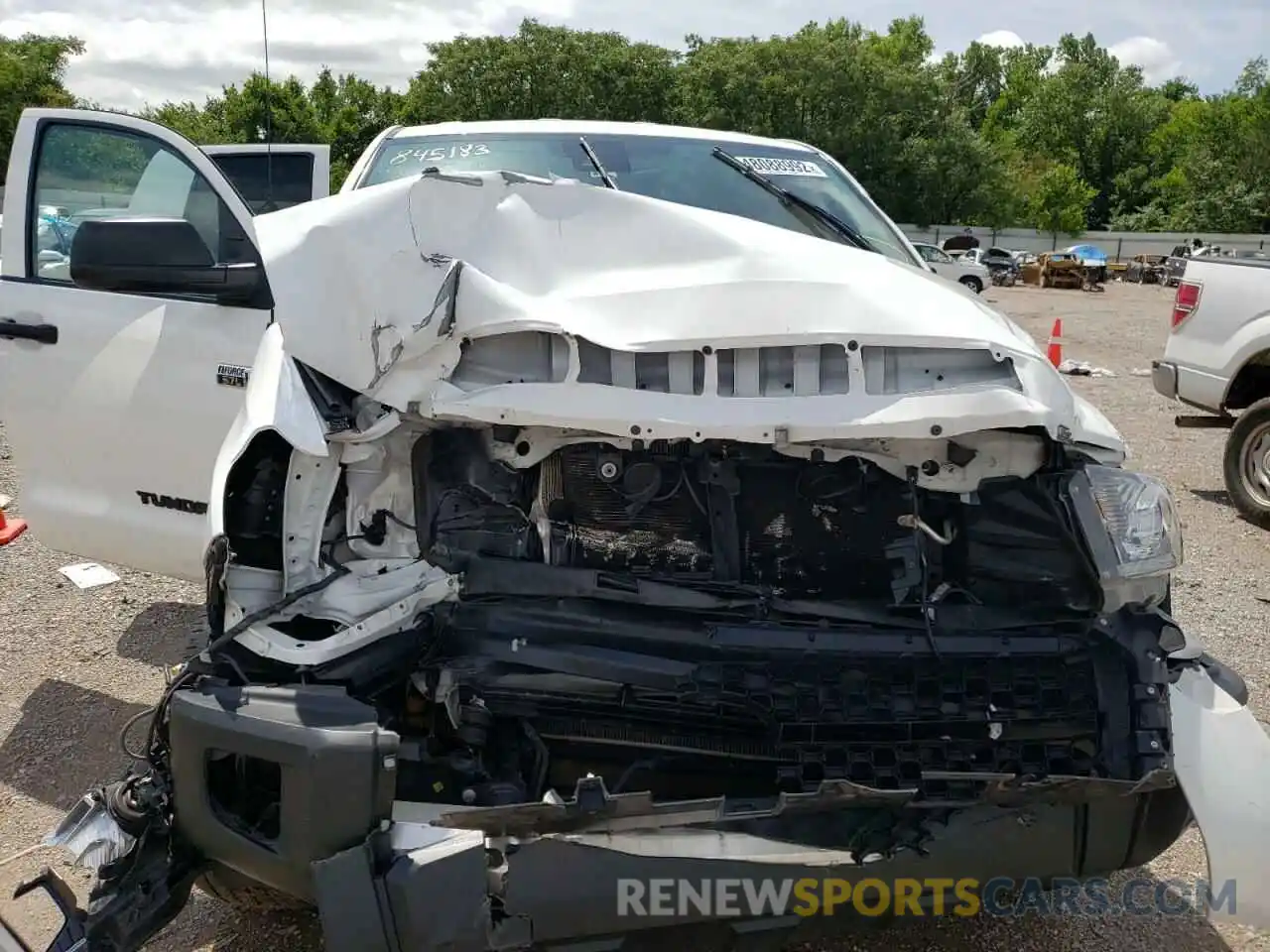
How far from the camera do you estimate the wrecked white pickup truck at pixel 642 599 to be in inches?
82.7

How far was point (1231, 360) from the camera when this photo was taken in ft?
22.5

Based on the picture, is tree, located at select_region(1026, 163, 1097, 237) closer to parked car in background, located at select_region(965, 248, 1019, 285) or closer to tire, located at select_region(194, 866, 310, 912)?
parked car in background, located at select_region(965, 248, 1019, 285)

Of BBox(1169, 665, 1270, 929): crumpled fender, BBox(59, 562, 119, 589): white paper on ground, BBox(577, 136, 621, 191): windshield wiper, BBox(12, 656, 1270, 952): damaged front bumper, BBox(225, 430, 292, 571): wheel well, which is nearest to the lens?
BBox(12, 656, 1270, 952): damaged front bumper

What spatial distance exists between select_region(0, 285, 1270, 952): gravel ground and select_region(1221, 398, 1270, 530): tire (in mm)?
137

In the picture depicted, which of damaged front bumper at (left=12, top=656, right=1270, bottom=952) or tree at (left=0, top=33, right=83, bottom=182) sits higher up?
tree at (left=0, top=33, right=83, bottom=182)

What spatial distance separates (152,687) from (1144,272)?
4114 cm

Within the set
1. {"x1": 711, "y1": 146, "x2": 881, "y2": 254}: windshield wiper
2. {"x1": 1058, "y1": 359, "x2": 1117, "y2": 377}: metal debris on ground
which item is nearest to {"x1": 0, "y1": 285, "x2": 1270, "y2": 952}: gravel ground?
{"x1": 711, "y1": 146, "x2": 881, "y2": 254}: windshield wiper

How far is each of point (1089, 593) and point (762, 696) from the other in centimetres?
84

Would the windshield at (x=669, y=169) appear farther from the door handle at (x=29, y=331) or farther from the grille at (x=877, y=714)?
the grille at (x=877, y=714)

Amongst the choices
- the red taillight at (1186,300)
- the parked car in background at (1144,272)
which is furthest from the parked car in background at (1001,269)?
Result: the red taillight at (1186,300)

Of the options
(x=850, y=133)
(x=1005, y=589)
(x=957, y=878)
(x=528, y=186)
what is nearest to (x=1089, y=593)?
(x=1005, y=589)

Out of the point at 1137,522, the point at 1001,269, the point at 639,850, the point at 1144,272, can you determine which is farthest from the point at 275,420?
the point at 1144,272

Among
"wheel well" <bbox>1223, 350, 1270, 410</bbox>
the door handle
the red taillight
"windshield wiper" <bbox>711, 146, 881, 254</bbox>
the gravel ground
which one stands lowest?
the gravel ground

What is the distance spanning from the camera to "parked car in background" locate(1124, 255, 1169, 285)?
3844 centimetres
